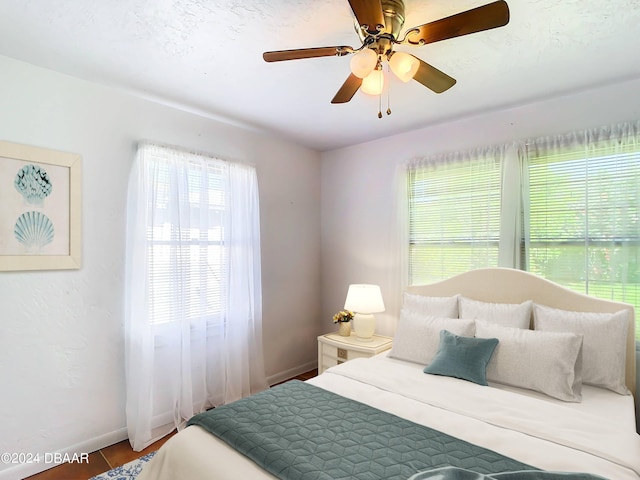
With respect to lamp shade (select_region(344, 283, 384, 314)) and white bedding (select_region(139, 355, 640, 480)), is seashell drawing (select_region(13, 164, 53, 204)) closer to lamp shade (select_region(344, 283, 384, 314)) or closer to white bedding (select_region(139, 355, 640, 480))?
white bedding (select_region(139, 355, 640, 480))

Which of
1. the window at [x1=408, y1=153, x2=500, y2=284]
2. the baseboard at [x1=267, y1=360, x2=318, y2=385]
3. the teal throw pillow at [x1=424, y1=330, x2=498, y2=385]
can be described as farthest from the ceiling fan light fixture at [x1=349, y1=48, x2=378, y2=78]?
the baseboard at [x1=267, y1=360, x2=318, y2=385]

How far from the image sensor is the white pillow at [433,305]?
2.71 meters

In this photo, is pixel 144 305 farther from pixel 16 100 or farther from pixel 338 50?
pixel 338 50

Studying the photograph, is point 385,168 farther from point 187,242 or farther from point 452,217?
point 187,242

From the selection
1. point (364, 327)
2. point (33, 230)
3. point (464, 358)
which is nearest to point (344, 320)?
point (364, 327)

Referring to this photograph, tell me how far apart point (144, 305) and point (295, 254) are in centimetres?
165

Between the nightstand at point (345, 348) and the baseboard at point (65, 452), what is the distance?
165 centimetres

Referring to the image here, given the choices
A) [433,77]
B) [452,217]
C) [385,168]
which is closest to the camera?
[433,77]

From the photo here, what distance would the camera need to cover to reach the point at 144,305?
2.56 meters

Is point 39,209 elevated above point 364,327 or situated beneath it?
elevated above

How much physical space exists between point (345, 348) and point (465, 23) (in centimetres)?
252

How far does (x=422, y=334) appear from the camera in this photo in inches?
99.0

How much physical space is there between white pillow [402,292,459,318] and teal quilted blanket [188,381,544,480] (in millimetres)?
1192

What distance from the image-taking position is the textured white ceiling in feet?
5.42
